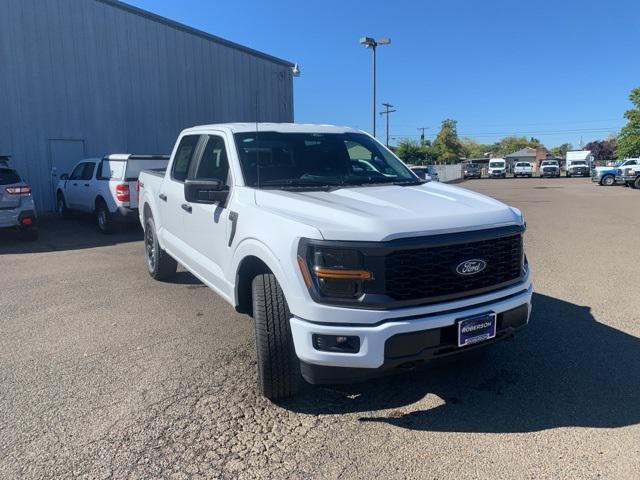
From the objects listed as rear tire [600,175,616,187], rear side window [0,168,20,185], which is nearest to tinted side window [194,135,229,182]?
rear side window [0,168,20,185]

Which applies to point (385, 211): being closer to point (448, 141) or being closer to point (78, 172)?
point (78, 172)

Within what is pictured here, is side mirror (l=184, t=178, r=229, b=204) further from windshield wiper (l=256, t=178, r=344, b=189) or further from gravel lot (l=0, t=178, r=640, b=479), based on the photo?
gravel lot (l=0, t=178, r=640, b=479)

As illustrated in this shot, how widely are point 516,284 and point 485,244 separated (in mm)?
456

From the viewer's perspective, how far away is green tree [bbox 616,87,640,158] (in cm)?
4928

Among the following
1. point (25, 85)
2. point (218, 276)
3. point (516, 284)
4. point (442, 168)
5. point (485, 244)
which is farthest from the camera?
point (442, 168)

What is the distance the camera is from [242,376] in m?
3.92

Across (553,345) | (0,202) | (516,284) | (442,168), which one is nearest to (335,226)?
(516,284)

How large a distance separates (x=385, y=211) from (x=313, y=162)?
1.46 meters

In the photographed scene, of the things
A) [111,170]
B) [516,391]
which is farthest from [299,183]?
[111,170]

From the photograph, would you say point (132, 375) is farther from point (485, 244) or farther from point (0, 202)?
point (0, 202)

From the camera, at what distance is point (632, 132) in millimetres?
50250

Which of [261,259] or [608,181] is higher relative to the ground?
[261,259]

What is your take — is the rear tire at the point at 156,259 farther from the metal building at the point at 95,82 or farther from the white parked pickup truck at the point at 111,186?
the metal building at the point at 95,82

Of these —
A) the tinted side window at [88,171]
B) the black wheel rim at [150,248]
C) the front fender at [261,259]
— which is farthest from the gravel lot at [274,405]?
the tinted side window at [88,171]
